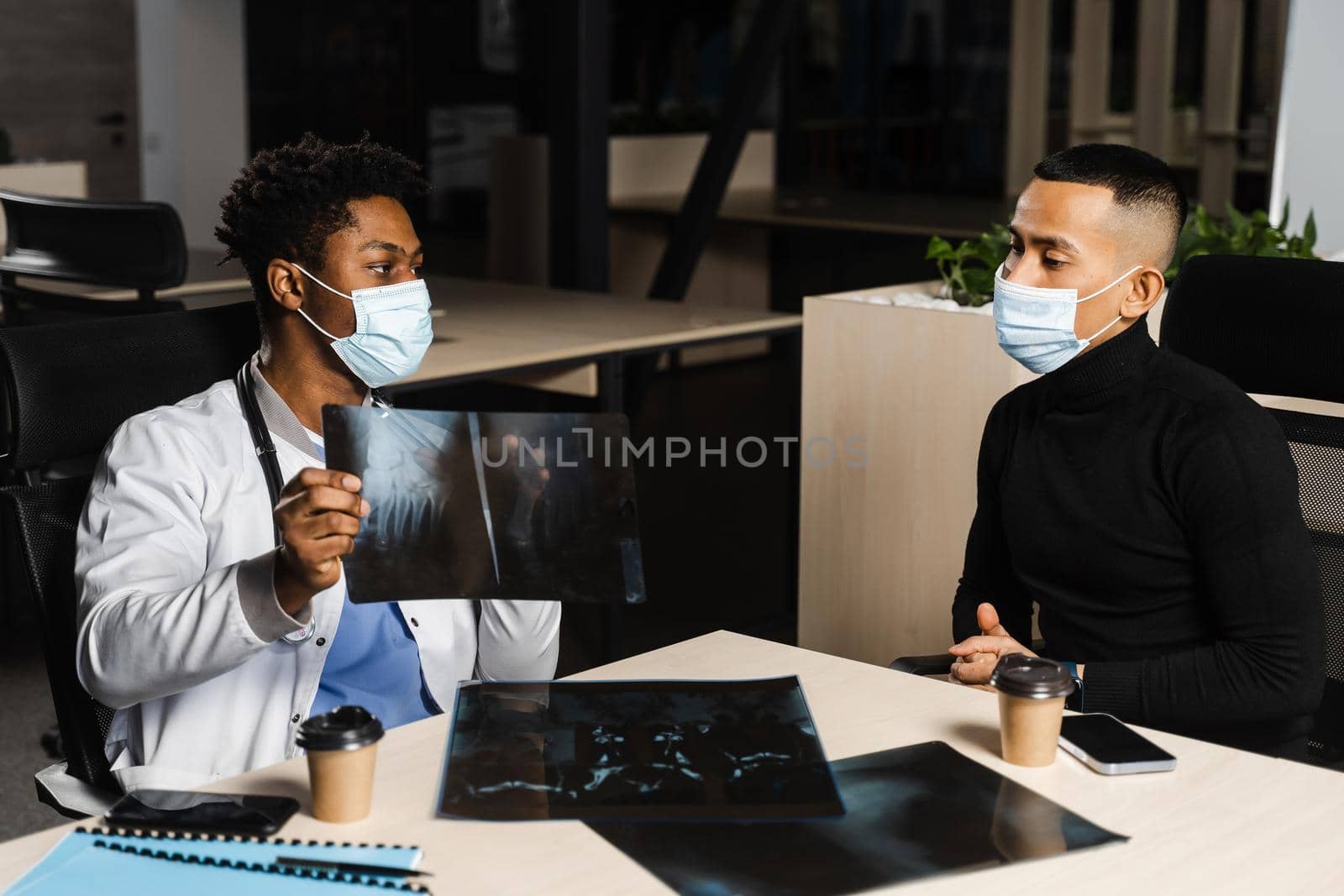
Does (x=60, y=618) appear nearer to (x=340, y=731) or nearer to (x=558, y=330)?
(x=340, y=731)

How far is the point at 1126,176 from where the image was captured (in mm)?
1913

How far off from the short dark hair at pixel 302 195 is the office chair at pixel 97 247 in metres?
1.84

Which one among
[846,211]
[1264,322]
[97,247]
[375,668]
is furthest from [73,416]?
[846,211]

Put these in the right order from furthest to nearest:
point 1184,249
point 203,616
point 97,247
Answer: point 97,247 < point 1184,249 < point 203,616

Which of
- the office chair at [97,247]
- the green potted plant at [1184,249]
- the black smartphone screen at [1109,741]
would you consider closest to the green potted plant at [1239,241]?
the green potted plant at [1184,249]

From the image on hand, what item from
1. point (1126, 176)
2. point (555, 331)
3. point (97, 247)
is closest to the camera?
point (1126, 176)

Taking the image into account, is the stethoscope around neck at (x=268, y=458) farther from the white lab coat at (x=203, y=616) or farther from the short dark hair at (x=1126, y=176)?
the short dark hair at (x=1126, y=176)

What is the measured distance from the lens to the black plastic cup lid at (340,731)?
4.08 ft

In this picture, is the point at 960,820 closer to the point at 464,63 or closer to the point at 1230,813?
the point at 1230,813

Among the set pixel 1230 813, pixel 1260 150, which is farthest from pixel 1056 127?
pixel 1230 813

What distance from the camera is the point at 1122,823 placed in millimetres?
1295

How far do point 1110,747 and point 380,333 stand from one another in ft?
3.07

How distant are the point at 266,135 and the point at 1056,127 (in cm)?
603

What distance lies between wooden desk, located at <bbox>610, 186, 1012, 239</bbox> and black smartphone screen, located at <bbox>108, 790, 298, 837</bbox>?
17.5 feet
